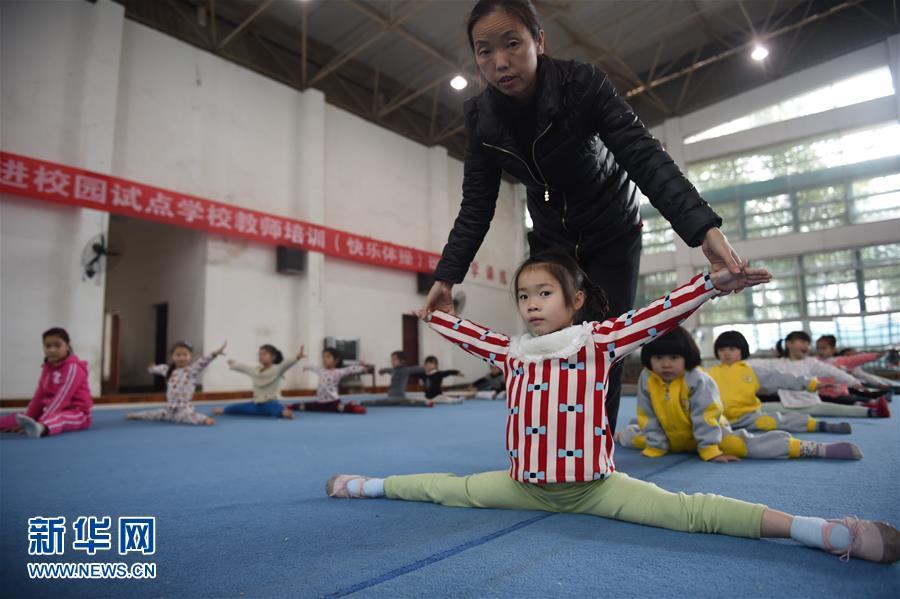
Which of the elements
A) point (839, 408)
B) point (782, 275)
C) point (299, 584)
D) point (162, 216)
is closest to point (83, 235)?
point (162, 216)

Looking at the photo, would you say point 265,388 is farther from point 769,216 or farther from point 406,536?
point 769,216

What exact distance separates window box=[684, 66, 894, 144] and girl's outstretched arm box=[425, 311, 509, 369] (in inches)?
440

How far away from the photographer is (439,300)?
1.52 metres

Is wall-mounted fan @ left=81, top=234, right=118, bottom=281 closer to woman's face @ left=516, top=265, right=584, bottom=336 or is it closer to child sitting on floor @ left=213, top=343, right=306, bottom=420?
child sitting on floor @ left=213, top=343, right=306, bottom=420

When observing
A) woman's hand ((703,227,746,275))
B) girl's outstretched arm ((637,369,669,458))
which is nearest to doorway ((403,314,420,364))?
girl's outstretched arm ((637,369,669,458))

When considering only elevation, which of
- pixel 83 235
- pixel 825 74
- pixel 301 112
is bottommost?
pixel 83 235

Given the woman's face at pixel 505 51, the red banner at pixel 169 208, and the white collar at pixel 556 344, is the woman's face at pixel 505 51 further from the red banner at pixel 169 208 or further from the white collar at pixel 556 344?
the red banner at pixel 169 208

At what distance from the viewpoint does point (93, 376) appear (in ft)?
20.8

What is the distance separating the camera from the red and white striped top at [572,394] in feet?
3.92

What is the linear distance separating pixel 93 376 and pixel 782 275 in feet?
37.6

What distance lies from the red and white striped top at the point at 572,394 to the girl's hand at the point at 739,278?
0.09 metres

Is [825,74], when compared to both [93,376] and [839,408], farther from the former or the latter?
[93,376]

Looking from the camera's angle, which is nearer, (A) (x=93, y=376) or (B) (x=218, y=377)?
(A) (x=93, y=376)

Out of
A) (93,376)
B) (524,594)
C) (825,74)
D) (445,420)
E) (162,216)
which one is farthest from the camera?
(825,74)
